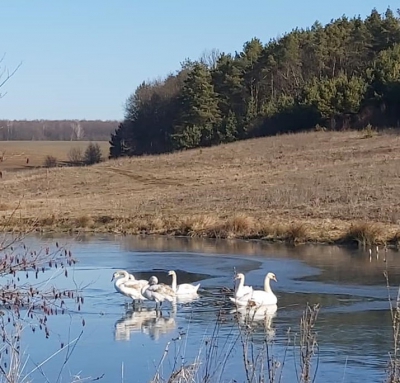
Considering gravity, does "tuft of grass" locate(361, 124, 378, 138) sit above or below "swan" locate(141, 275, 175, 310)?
above

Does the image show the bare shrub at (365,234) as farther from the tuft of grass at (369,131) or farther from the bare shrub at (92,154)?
the bare shrub at (92,154)

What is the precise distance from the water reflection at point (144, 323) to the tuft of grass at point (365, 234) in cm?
982

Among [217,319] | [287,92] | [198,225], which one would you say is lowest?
[198,225]

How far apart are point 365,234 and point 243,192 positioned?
523 inches

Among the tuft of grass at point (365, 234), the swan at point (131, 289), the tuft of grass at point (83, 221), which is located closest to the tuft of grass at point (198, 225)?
the tuft of grass at point (83, 221)

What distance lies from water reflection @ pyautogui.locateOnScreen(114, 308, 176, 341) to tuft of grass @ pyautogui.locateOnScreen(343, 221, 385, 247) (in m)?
9.82

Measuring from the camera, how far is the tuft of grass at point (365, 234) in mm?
23531

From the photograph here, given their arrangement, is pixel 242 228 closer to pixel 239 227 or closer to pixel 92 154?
pixel 239 227

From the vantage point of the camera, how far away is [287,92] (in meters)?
70.7

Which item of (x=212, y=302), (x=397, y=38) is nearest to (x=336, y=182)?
(x=212, y=302)

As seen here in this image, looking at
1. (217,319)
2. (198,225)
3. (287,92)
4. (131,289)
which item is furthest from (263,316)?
(287,92)

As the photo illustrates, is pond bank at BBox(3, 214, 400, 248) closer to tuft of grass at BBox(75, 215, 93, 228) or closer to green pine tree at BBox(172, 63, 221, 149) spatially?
tuft of grass at BBox(75, 215, 93, 228)

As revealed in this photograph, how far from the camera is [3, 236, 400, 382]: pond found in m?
10.2

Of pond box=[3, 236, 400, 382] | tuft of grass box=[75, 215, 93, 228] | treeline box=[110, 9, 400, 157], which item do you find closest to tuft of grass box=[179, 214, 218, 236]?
pond box=[3, 236, 400, 382]
